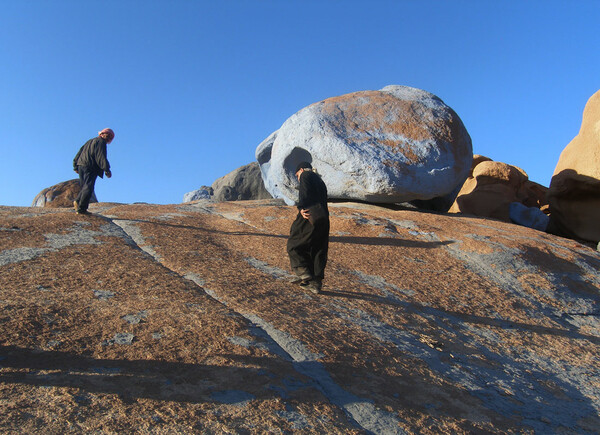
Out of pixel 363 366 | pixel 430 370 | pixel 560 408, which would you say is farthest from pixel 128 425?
pixel 560 408

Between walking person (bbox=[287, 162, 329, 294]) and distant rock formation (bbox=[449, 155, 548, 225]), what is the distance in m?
11.6

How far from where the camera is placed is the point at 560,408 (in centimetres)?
394

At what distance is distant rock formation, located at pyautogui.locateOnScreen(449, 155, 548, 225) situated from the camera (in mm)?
16828

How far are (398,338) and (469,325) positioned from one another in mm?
1305

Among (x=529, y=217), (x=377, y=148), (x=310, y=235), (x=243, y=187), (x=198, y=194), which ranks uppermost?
(x=377, y=148)

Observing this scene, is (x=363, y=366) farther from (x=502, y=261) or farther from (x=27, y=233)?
(x=27, y=233)

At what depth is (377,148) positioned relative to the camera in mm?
10844

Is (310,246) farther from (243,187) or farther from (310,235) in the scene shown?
(243,187)

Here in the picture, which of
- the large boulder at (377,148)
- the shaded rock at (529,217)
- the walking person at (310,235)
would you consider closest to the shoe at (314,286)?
the walking person at (310,235)

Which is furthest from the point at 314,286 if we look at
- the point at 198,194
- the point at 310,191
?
the point at 198,194

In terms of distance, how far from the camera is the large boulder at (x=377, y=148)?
418 inches

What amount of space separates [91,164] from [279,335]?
6.07 meters

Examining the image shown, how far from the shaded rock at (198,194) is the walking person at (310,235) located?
18224mm

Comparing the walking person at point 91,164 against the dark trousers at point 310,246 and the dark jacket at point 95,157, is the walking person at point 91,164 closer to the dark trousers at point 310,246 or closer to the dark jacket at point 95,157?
the dark jacket at point 95,157
